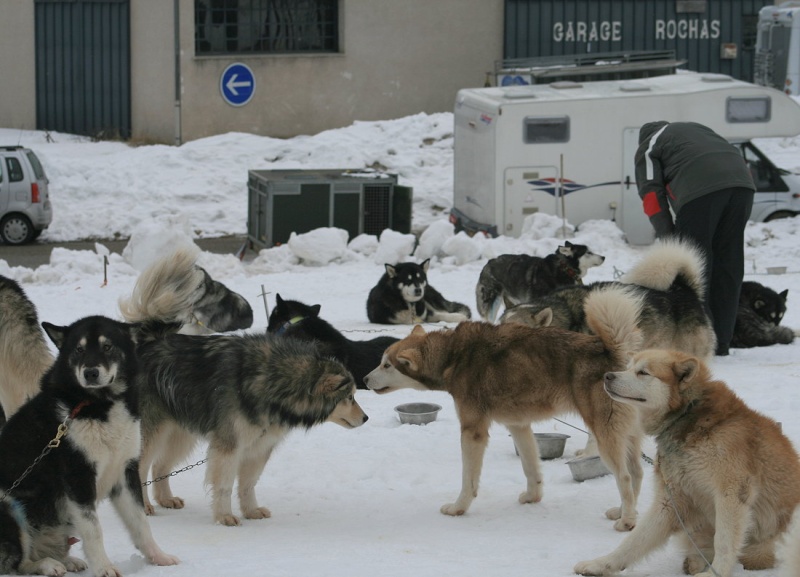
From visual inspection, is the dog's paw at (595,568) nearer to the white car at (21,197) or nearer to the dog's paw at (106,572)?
the dog's paw at (106,572)

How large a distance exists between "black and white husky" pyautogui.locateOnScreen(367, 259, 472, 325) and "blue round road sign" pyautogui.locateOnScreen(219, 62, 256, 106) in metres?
15.8

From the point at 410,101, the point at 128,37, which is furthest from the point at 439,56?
the point at 128,37

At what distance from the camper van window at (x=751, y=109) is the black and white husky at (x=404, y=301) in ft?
25.0

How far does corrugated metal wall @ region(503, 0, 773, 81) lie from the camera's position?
29344 millimetres

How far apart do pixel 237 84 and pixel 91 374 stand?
23564 mm

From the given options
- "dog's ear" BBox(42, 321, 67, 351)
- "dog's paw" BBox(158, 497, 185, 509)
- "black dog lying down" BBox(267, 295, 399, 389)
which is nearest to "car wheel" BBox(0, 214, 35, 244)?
"black dog lying down" BBox(267, 295, 399, 389)

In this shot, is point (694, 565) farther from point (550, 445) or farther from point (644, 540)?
point (550, 445)

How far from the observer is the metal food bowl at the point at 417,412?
8.57 m

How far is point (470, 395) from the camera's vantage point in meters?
6.78

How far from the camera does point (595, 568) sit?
214 inches

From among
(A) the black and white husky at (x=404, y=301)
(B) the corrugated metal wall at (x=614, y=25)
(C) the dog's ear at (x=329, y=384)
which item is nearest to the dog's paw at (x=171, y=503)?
(C) the dog's ear at (x=329, y=384)

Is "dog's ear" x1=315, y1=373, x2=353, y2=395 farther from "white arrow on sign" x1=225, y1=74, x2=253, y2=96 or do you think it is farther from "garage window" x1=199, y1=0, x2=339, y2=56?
"garage window" x1=199, y1=0, x2=339, y2=56

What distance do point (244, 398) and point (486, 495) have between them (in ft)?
5.18

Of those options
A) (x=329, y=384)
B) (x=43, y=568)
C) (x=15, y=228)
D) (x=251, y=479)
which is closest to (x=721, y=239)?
(x=329, y=384)
